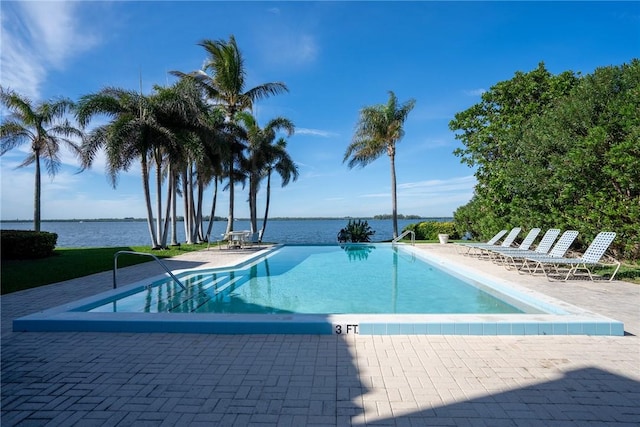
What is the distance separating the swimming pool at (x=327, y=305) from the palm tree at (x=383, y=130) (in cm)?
1032

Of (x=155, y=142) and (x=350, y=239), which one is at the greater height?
(x=155, y=142)

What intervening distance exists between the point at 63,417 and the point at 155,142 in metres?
14.6

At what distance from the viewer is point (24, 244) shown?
11703mm

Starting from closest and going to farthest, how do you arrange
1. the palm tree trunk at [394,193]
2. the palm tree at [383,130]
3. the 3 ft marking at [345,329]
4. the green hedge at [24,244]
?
the 3 ft marking at [345,329] < the green hedge at [24,244] < the palm tree at [383,130] < the palm tree trunk at [394,193]

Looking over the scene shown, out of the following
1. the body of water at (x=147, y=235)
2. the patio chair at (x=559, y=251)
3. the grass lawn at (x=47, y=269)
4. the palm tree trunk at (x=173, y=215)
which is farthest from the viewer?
the body of water at (x=147, y=235)

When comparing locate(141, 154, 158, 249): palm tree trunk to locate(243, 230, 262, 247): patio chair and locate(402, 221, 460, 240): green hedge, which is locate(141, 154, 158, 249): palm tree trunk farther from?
locate(402, 221, 460, 240): green hedge

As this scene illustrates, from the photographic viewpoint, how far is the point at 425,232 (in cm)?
2120

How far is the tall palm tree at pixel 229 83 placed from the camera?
1811 centimetres

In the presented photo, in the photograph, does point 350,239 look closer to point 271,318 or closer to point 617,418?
point 271,318

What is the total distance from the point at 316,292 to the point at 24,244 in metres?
11.3

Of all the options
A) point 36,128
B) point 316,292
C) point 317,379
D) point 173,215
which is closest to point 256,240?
point 173,215

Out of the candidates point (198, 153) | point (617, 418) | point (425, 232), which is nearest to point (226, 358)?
point (617, 418)

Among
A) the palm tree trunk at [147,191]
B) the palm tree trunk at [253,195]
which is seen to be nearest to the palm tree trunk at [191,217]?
the palm tree trunk at [147,191]

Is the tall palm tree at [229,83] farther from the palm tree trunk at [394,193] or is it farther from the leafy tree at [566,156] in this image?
the leafy tree at [566,156]
